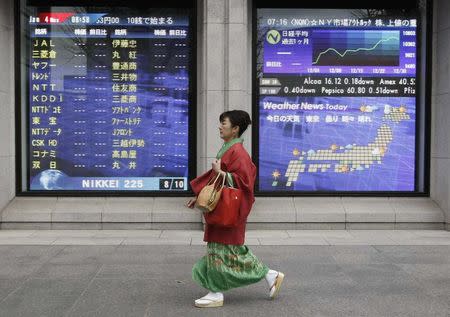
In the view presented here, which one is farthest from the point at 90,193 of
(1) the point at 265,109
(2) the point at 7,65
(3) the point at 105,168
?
(1) the point at 265,109

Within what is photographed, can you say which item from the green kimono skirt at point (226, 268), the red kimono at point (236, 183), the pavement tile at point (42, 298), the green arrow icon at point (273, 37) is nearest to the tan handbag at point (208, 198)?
the red kimono at point (236, 183)

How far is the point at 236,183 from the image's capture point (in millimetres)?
5516

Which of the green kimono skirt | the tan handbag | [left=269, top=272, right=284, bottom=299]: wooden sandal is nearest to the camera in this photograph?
the tan handbag

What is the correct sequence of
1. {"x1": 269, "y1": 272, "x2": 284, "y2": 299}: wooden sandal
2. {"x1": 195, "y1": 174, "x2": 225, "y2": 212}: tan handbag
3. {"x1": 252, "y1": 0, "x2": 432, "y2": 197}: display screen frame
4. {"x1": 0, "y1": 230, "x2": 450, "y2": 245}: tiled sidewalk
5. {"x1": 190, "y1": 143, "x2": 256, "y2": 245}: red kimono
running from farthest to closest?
{"x1": 252, "y1": 0, "x2": 432, "y2": 197}: display screen frame
{"x1": 0, "y1": 230, "x2": 450, "y2": 245}: tiled sidewalk
{"x1": 269, "y1": 272, "x2": 284, "y2": 299}: wooden sandal
{"x1": 190, "y1": 143, "x2": 256, "y2": 245}: red kimono
{"x1": 195, "y1": 174, "x2": 225, "y2": 212}: tan handbag

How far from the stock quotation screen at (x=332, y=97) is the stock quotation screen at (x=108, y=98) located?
1.45 meters

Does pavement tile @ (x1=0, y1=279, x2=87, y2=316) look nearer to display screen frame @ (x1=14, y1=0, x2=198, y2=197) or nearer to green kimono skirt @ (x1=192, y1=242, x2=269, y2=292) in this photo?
green kimono skirt @ (x1=192, y1=242, x2=269, y2=292)

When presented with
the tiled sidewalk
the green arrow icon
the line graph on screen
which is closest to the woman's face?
the tiled sidewalk

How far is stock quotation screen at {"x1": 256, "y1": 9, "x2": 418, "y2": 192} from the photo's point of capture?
410 inches

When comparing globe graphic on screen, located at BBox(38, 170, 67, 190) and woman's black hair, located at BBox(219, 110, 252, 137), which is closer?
woman's black hair, located at BBox(219, 110, 252, 137)

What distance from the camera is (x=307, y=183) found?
34.4ft

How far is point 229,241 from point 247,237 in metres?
3.79

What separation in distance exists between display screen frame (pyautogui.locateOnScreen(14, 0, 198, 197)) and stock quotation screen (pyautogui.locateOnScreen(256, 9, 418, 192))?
113 centimetres

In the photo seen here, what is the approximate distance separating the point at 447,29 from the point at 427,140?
1.87m

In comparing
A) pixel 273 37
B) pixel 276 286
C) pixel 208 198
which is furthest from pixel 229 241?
pixel 273 37
